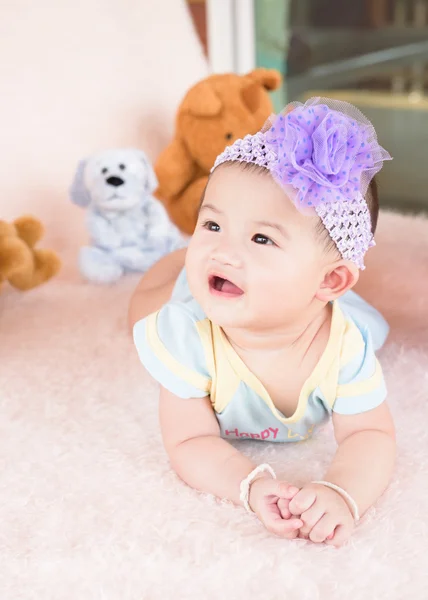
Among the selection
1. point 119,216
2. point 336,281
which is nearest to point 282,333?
point 336,281

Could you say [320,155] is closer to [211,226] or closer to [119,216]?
[211,226]

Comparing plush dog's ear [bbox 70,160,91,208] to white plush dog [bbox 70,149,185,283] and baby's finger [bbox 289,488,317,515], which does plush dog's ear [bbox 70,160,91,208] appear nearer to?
white plush dog [bbox 70,149,185,283]

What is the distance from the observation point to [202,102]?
1.66 m

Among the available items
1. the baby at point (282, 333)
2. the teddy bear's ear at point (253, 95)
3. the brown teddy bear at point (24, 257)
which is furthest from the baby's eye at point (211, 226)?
the teddy bear's ear at point (253, 95)

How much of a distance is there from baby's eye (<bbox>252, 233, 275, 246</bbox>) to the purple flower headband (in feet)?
0.15

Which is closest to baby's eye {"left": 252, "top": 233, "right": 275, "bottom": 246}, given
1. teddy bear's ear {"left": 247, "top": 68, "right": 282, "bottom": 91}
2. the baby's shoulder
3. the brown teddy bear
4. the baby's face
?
the baby's face

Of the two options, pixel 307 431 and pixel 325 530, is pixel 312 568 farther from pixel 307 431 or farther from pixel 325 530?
pixel 307 431

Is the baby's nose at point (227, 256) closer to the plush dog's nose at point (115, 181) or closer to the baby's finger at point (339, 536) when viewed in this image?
the baby's finger at point (339, 536)

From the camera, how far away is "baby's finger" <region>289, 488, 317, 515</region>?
741mm

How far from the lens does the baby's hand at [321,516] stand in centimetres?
74

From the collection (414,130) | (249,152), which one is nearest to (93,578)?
(249,152)

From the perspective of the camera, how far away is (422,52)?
3.81 metres

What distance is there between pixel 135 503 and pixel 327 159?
1.32ft

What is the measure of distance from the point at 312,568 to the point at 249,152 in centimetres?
41
